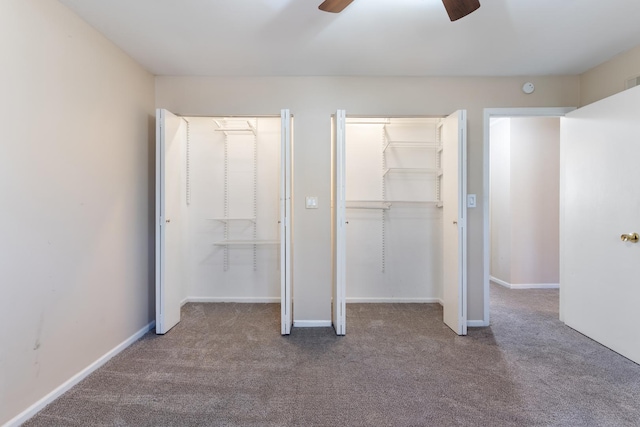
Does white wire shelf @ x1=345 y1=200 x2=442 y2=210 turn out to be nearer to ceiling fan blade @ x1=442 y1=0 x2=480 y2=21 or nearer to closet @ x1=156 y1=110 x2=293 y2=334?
closet @ x1=156 y1=110 x2=293 y2=334

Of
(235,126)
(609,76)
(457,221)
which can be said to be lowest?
(457,221)

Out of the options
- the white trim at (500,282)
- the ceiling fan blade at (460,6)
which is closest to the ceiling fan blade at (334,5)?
the ceiling fan blade at (460,6)

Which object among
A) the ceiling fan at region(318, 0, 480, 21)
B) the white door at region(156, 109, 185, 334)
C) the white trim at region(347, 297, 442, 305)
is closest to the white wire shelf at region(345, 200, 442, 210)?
the white trim at region(347, 297, 442, 305)

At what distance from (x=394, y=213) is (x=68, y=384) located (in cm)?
317

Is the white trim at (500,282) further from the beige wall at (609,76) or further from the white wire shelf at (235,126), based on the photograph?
the white wire shelf at (235,126)

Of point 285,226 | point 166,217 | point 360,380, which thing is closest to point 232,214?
point 166,217

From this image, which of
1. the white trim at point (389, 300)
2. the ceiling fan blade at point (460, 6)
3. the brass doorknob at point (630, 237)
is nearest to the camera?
the ceiling fan blade at point (460, 6)

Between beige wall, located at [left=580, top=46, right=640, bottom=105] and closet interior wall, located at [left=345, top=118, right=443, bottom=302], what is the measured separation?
1342 mm

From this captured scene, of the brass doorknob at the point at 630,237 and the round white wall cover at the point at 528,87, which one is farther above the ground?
the round white wall cover at the point at 528,87

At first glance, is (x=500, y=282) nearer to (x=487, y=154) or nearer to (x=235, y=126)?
(x=487, y=154)

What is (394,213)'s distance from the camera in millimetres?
3549

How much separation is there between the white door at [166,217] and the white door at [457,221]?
2.56 m

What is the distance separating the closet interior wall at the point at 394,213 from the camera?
138 inches

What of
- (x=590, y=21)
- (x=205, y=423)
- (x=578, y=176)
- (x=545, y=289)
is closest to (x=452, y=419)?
(x=205, y=423)
